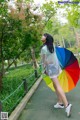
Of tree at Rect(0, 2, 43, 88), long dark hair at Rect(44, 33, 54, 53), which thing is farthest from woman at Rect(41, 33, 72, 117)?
tree at Rect(0, 2, 43, 88)

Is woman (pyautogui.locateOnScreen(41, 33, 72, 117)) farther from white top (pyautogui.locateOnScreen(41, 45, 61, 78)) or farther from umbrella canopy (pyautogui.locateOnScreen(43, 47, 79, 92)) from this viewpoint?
umbrella canopy (pyautogui.locateOnScreen(43, 47, 79, 92))

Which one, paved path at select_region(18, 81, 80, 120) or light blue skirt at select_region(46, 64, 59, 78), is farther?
light blue skirt at select_region(46, 64, 59, 78)

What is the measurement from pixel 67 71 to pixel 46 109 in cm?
141

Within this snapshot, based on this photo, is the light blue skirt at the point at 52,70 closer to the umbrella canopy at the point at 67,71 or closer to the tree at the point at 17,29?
the umbrella canopy at the point at 67,71

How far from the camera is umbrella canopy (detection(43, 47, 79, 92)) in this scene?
751 centimetres

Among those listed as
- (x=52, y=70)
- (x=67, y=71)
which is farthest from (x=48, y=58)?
(x=67, y=71)

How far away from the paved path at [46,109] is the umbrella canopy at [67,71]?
0.47 metres

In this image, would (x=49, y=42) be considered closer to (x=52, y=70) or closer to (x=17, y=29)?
(x=52, y=70)

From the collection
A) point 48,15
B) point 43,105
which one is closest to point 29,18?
point 43,105

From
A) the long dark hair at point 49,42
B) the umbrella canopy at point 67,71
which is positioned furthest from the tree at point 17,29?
the long dark hair at point 49,42

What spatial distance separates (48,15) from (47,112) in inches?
485

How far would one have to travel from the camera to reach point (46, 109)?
6.72 meters

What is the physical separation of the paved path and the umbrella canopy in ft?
1.56

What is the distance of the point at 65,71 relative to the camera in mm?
7621
